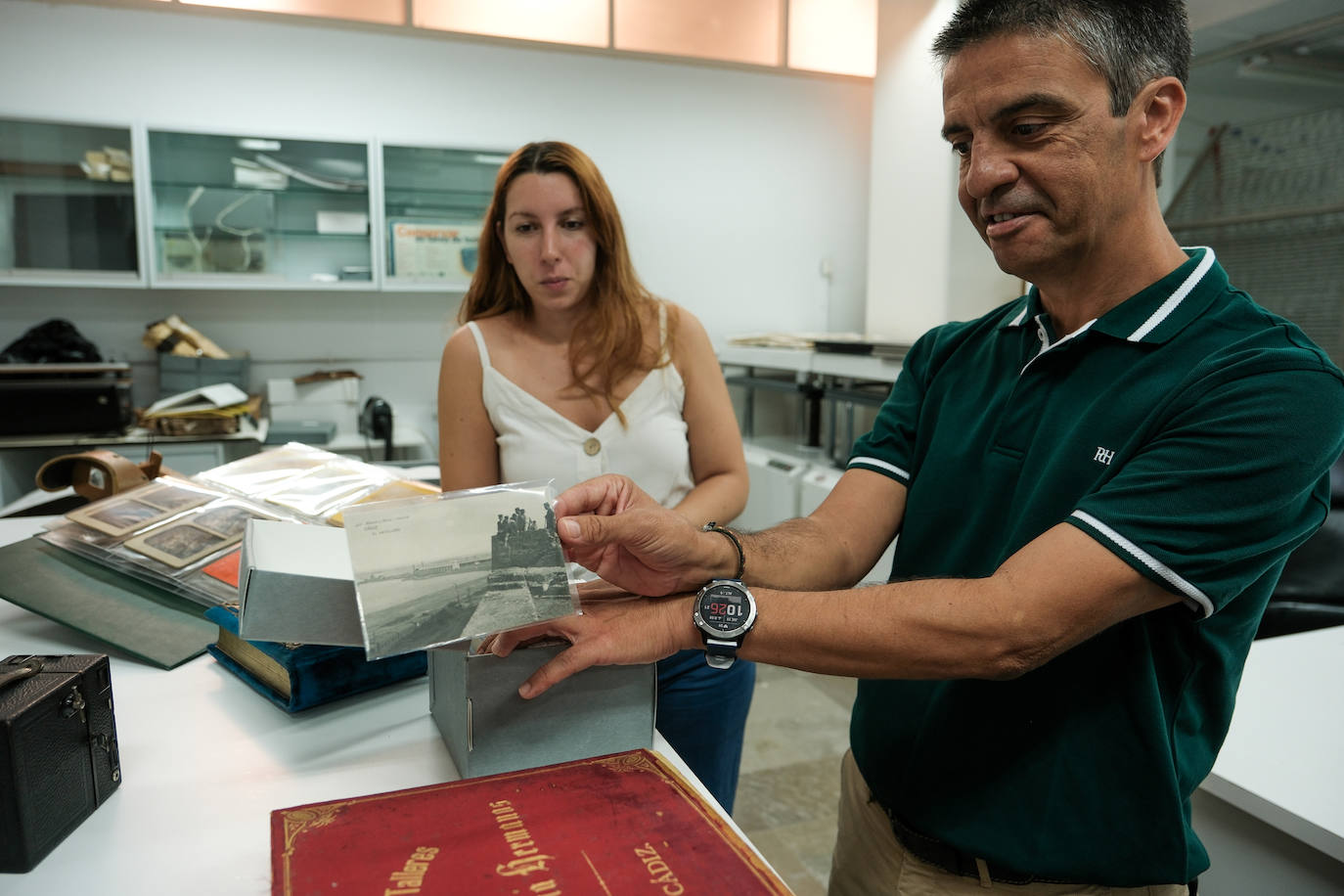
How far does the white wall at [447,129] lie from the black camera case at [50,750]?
295cm

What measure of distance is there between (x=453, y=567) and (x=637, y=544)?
9.4 inches

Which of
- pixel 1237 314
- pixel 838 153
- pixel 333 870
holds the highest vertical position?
pixel 838 153

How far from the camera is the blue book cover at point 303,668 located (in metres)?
0.99

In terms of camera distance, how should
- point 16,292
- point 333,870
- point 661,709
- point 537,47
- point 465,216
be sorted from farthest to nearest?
point 537,47
point 465,216
point 16,292
point 661,709
point 333,870

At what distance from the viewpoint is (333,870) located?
64cm

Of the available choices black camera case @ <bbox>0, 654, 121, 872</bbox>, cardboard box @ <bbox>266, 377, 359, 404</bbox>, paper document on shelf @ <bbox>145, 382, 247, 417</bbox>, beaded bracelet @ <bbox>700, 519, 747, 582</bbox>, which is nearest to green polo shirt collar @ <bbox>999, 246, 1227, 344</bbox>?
beaded bracelet @ <bbox>700, 519, 747, 582</bbox>

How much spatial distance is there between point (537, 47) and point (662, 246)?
113 cm

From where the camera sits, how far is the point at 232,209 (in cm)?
355

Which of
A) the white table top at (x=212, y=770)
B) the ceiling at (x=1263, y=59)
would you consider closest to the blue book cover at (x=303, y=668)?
the white table top at (x=212, y=770)

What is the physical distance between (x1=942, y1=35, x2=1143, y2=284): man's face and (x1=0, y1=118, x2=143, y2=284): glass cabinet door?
3.59 m

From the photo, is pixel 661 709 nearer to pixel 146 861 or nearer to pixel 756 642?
pixel 756 642

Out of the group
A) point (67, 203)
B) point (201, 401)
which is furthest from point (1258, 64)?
point (67, 203)

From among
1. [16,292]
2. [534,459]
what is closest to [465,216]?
[16,292]

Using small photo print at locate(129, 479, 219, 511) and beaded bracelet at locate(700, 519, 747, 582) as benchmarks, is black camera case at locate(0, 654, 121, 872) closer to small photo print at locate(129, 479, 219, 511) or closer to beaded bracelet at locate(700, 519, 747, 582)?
small photo print at locate(129, 479, 219, 511)
